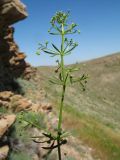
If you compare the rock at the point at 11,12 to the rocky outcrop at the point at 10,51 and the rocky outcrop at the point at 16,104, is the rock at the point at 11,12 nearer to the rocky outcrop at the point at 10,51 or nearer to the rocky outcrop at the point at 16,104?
the rocky outcrop at the point at 10,51

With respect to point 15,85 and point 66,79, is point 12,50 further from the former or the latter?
point 66,79

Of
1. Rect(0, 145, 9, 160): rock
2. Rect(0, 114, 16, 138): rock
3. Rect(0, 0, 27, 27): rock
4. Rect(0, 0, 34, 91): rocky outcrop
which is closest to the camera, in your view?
Rect(0, 145, 9, 160): rock

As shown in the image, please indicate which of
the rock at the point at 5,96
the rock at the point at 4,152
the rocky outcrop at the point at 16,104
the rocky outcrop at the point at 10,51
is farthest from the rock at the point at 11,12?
the rock at the point at 4,152

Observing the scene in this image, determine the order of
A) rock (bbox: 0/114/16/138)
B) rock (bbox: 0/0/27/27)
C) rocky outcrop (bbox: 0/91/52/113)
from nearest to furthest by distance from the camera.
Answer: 1. rock (bbox: 0/114/16/138)
2. rocky outcrop (bbox: 0/91/52/113)
3. rock (bbox: 0/0/27/27)

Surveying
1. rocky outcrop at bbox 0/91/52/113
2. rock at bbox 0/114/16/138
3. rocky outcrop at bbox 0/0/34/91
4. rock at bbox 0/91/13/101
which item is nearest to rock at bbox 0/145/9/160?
rock at bbox 0/114/16/138

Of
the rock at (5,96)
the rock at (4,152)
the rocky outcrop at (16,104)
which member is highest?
the rock at (5,96)

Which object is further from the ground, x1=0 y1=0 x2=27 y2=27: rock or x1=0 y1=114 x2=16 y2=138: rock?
x1=0 y1=0 x2=27 y2=27: rock

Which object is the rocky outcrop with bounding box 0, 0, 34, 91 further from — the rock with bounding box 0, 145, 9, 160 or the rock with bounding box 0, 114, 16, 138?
the rock with bounding box 0, 145, 9, 160

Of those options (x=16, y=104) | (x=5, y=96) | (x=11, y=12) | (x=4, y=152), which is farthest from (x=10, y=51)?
(x=4, y=152)

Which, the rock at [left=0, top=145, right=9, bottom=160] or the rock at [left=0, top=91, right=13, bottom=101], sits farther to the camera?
the rock at [left=0, top=91, right=13, bottom=101]

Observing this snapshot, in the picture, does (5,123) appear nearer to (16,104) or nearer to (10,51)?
(16,104)
